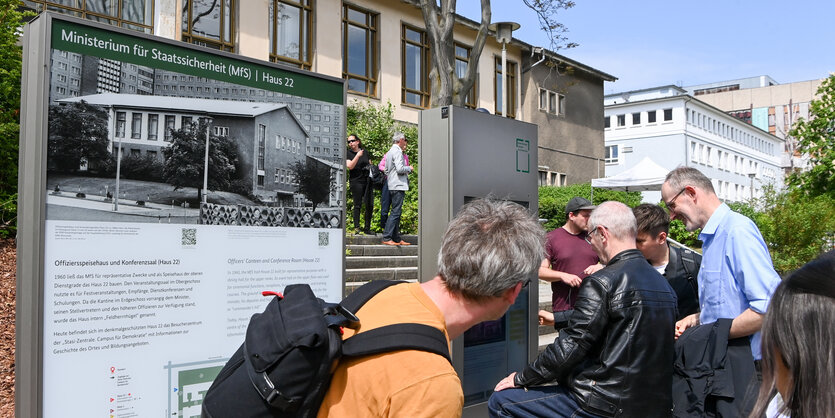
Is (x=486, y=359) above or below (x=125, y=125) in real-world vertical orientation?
below

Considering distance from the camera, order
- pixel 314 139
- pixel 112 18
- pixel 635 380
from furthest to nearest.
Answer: pixel 112 18, pixel 314 139, pixel 635 380

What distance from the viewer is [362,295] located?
6.43 feet

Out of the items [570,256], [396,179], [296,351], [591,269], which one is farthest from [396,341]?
[396,179]

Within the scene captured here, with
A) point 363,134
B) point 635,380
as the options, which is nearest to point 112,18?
point 363,134

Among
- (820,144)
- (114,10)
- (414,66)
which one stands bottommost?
(820,144)

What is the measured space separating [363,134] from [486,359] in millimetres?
15294

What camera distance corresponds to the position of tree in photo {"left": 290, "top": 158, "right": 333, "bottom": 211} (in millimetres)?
3555

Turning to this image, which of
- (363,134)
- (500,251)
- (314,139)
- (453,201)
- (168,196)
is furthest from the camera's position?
(363,134)

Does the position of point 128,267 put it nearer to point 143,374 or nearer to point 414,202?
point 143,374

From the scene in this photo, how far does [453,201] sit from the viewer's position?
13.5 ft

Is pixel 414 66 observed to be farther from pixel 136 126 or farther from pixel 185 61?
pixel 136 126

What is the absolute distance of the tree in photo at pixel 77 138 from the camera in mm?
2590

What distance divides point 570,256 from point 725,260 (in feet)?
6.38

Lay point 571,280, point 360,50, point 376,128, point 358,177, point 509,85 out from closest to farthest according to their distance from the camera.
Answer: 1. point 571,280
2. point 358,177
3. point 376,128
4. point 360,50
5. point 509,85
